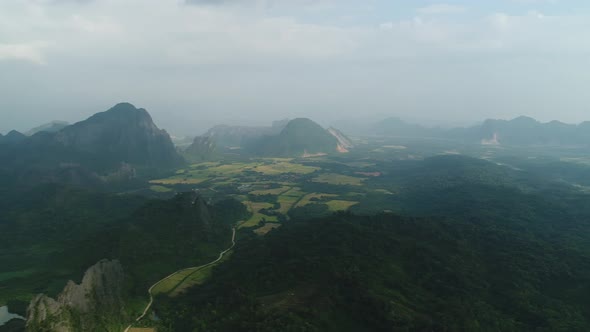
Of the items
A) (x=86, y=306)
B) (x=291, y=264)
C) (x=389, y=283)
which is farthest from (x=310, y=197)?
(x=86, y=306)

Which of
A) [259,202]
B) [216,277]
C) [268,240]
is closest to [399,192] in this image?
[259,202]

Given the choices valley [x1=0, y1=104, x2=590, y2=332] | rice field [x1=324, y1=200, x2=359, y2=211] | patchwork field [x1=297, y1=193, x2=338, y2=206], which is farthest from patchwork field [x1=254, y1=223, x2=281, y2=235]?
patchwork field [x1=297, y1=193, x2=338, y2=206]

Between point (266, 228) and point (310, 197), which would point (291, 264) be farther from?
point (310, 197)

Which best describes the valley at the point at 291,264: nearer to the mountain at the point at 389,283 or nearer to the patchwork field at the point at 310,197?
the mountain at the point at 389,283

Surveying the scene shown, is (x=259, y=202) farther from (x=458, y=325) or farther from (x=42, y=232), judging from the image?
(x=458, y=325)

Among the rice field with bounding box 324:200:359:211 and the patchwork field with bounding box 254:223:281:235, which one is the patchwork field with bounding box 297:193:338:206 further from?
the patchwork field with bounding box 254:223:281:235

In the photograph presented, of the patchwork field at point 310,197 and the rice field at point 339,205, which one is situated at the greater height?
the patchwork field at point 310,197

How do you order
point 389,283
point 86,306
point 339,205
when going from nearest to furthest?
point 86,306
point 389,283
point 339,205

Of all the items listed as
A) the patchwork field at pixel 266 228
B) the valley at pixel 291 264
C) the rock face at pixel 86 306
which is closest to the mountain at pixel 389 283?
the valley at pixel 291 264
